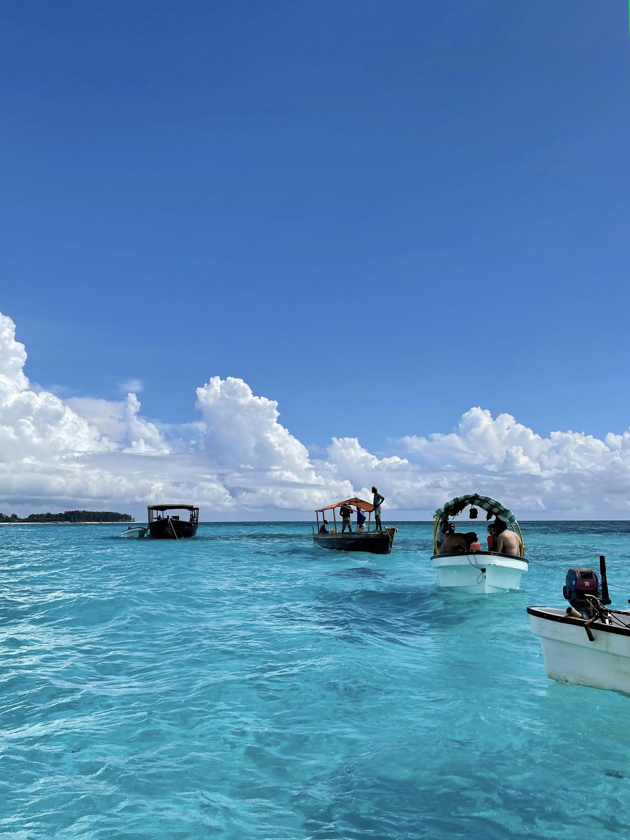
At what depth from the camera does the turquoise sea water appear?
4.88 meters

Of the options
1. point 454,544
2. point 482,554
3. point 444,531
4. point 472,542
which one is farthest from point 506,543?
point 444,531

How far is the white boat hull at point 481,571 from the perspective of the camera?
1650 cm

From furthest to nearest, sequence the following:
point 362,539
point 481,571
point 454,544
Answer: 1. point 362,539
2. point 454,544
3. point 481,571

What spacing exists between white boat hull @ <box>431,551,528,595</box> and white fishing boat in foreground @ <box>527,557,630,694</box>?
307 inches

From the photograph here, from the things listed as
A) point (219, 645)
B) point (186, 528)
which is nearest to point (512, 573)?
point (219, 645)

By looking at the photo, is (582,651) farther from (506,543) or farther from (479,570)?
(506,543)

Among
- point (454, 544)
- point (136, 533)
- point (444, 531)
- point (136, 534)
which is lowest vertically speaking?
point (136, 534)

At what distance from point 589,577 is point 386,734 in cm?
419

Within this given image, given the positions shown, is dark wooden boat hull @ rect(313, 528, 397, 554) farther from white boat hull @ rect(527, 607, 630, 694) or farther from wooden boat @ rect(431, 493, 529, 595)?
white boat hull @ rect(527, 607, 630, 694)

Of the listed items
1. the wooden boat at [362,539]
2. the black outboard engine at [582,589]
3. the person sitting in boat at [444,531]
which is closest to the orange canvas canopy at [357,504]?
the wooden boat at [362,539]

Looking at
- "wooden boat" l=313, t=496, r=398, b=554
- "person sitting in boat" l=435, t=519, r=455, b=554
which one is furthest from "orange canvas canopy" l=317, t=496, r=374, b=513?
"person sitting in boat" l=435, t=519, r=455, b=554

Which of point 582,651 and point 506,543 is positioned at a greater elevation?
point 506,543

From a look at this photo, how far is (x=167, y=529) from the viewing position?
53.1 m

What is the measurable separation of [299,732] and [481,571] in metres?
11.2
